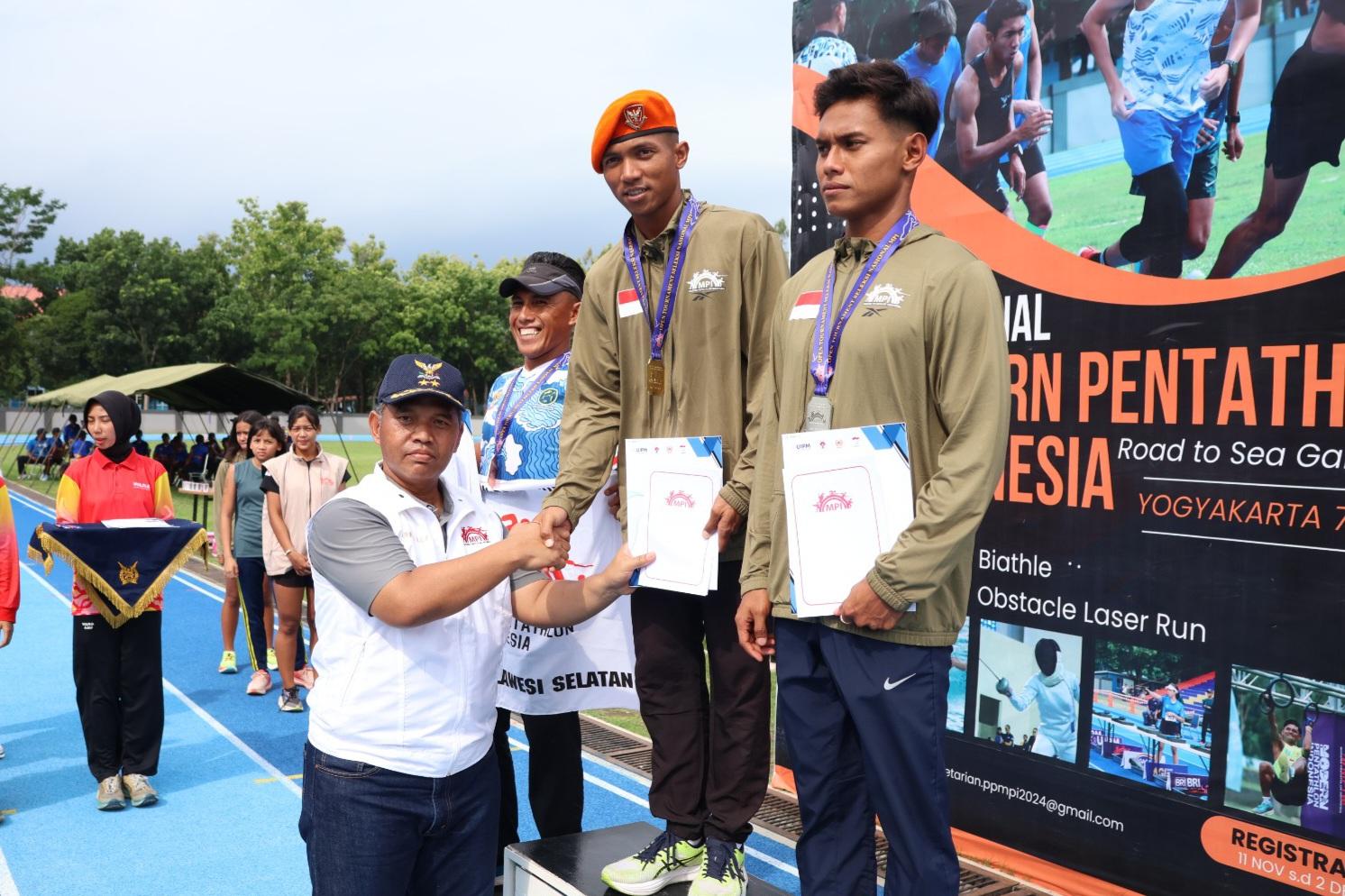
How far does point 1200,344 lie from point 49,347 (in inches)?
2049

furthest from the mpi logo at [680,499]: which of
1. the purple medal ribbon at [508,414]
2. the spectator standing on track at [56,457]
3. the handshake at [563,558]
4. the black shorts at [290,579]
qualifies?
the spectator standing on track at [56,457]

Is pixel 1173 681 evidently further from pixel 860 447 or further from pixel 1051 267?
pixel 860 447

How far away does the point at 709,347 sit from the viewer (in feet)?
8.77

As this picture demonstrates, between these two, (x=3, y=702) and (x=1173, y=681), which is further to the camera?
(x=3, y=702)

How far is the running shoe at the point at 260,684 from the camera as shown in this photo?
294 inches

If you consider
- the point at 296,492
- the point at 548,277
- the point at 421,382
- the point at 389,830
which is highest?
the point at 548,277

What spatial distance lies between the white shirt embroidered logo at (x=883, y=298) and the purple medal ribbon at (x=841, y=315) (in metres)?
0.03

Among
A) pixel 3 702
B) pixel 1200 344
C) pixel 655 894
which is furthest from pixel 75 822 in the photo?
pixel 1200 344

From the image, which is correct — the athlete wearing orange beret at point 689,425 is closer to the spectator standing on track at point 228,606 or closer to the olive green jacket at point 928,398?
the olive green jacket at point 928,398

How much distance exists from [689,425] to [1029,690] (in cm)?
230

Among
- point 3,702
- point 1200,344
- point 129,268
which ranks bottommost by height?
point 3,702

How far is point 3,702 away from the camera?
7.29m

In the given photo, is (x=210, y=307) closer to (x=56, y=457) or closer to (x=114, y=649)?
(x=56, y=457)

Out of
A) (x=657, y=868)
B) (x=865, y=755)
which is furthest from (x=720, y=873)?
(x=865, y=755)
